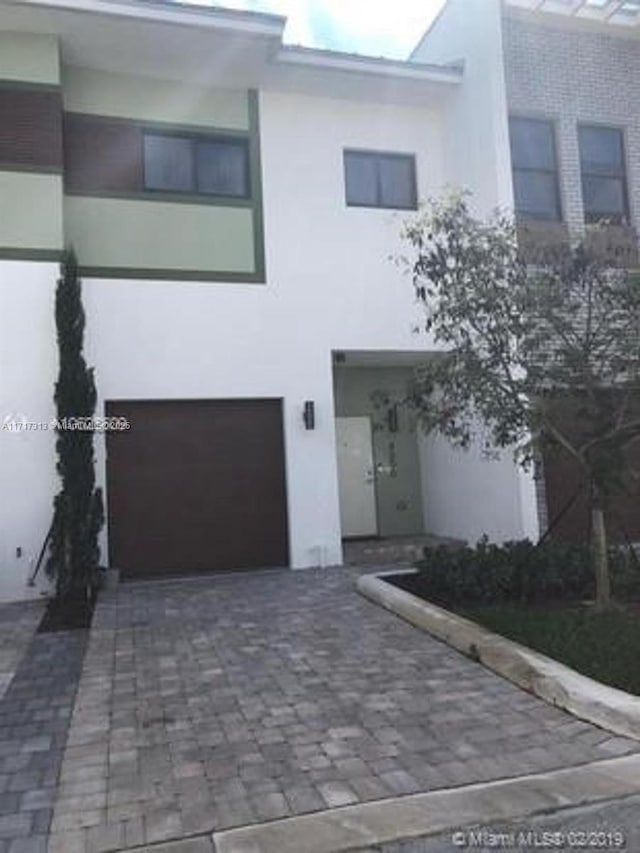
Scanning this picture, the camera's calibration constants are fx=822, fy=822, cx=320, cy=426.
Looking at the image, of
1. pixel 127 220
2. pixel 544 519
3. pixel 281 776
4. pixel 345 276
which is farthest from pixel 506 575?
pixel 127 220

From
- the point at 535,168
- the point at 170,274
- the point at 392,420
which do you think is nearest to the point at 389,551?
the point at 392,420

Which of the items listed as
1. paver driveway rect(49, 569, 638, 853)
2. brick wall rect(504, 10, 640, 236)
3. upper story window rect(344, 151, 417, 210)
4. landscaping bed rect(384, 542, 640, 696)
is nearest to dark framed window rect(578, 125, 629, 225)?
brick wall rect(504, 10, 640, 236)

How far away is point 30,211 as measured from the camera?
10.6 meters

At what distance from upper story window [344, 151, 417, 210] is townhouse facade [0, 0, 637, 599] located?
3cm

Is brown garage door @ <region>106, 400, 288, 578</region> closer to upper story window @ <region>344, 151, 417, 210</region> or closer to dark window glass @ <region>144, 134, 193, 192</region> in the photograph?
dark window glass @ <region>144, 134, 193, 192</region>

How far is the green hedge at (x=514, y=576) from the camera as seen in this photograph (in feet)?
28.2

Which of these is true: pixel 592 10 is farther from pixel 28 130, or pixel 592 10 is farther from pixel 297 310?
pixel 28 130

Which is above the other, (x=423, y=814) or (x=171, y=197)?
(x=171, y=197)

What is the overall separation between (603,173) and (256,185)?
542cm

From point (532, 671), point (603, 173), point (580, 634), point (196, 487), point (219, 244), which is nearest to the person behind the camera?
point (532, 671)

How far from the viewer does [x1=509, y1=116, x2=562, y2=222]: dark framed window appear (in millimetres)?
12297

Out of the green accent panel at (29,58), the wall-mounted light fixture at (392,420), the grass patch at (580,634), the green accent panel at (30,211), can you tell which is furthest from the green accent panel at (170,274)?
the grass patch at (580,634)

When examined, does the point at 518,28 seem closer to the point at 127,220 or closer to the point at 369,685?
the point at 127,220

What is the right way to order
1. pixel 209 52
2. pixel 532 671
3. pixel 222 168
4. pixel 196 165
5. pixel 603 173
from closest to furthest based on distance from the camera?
pixel 532 671 → pixel 209 52 → pixel 196 165 → pixel 222 168 → pixel 603 173
